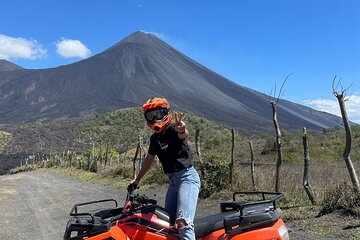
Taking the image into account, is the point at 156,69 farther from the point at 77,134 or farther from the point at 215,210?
the point at 215,210

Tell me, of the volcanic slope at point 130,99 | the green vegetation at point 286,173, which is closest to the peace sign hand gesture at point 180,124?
the green vegetation at point 286,173

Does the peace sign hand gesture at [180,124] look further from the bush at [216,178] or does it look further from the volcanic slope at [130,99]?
the volcanic slope at [130,99]

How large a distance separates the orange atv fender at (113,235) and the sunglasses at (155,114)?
1.14 meters

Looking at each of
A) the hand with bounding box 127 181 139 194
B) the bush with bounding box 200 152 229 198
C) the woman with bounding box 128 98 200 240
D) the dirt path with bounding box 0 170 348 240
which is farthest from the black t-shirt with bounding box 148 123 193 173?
the bush with bounding box 200 152 229 198

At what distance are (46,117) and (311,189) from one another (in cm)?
14827

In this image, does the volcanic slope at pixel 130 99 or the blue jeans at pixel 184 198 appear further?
the volcanic slope at pixel 130 99

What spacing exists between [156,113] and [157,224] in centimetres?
112

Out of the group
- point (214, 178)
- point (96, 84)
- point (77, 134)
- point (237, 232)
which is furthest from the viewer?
point (96, 84)

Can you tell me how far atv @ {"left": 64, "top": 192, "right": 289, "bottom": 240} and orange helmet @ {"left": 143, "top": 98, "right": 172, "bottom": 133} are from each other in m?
0.75

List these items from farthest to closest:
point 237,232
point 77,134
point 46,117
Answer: point 46,117
point 77,134
point 237,232

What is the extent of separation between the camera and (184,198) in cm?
470

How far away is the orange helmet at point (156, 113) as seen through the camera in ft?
15.2

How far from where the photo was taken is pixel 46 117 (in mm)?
150625

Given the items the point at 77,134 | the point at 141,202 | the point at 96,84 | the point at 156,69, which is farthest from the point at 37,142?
the point at 156,69
